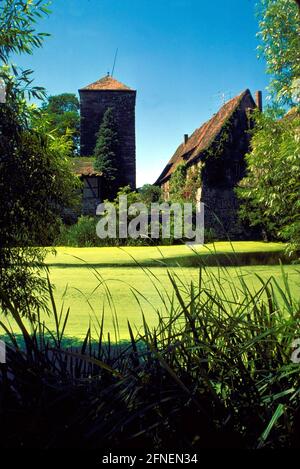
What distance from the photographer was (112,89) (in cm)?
2688

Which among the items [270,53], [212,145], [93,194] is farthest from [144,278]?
[93,194]

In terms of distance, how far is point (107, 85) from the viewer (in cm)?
2741

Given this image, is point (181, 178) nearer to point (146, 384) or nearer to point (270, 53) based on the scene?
point (270, 53)

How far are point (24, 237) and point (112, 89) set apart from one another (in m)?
23.9

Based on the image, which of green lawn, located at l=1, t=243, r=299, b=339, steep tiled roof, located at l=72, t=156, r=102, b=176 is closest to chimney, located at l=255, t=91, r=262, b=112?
steep tiled roof, located at l=72, t=156, r=102, b=176

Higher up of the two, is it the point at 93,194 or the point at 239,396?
the point at 93,194

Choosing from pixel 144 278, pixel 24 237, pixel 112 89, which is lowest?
pixel 144 278

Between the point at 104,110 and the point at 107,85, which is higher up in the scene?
the point at 107,85

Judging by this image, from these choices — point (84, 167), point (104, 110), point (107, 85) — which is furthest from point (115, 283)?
point (107, 85)

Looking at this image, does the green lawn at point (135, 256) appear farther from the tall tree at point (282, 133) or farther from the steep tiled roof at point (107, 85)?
the steep tiled roof at point (107, 85)

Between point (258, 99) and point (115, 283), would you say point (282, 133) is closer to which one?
point (115, 283)

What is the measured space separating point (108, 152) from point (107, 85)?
199 inches

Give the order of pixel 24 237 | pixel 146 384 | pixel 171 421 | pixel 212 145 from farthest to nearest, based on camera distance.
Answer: pixel 212 145 → pixel 24 237 → pixel 146 384 → pixel 171 421

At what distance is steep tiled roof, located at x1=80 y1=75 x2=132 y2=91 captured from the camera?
2695 centimetres
